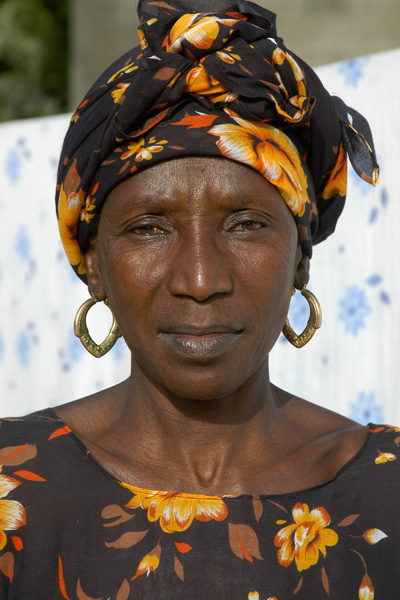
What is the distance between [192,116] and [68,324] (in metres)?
2.84

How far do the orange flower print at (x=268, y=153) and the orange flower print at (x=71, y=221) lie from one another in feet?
1.41

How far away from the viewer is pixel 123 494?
2.05m

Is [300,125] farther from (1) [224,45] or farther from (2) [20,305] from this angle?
(2) [20,305]

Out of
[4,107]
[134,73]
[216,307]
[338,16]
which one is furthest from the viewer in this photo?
[4,107]

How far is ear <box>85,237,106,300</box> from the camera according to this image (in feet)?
7.41

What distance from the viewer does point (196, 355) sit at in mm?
1942

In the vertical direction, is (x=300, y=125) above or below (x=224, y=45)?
below

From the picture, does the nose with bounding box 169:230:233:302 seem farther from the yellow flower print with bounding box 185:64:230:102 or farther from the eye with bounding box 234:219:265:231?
the yellow flower print with bounding box 185:64:230:102

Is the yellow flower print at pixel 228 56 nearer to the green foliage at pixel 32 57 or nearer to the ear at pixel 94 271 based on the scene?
the ear at pixel 94 271

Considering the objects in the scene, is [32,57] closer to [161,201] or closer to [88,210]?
[88,210]

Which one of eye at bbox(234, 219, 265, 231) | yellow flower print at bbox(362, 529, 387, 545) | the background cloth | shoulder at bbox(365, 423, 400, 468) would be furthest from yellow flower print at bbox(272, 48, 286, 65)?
the background cloth

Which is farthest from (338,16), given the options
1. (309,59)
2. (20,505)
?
(20,505)

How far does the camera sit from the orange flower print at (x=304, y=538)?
200cm

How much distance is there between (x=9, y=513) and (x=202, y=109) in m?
1.10
